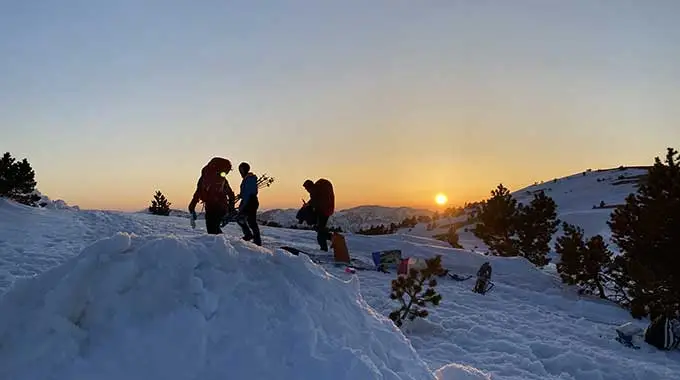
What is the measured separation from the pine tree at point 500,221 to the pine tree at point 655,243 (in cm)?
651

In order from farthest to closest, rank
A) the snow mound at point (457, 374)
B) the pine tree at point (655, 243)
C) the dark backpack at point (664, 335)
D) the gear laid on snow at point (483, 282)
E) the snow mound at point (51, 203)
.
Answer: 1. the snow mound at point (51, 203)
2. the gear laid on snow at point (483, 282)
3. the pine tree at point (655, 243)
4. the dark backpack at point (664, 335)
5. the snow mound at point (457, 374)

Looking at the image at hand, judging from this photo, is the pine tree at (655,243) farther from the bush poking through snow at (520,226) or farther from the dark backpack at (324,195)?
the dark backpack at (324,195)

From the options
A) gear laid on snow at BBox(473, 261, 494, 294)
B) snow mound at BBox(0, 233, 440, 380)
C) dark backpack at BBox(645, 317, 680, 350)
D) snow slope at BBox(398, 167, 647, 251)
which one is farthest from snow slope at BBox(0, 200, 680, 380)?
snow slope at BBox(398, 167, 647, 251)

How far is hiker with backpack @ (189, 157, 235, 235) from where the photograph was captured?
9.53 m

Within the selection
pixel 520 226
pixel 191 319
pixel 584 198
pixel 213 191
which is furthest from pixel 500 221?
pixel 584 198

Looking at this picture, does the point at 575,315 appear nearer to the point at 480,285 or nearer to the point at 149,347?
the point at 480,285

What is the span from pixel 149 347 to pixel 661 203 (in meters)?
9.87

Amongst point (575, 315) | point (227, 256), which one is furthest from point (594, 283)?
point (227, 256)

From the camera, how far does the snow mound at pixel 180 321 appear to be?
2842 mm

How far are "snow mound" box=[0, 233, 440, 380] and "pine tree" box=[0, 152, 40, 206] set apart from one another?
1618cm

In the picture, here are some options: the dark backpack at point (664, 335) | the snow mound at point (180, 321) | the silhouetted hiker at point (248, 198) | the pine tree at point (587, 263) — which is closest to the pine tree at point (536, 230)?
the pine tree at point (587, 263)

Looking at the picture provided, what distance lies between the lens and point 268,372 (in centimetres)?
295

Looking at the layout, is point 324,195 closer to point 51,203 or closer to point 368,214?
point 51,203

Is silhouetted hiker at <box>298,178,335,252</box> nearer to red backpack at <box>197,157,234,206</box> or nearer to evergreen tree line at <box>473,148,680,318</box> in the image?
red backpack at <box>197,157,234,206</box>
